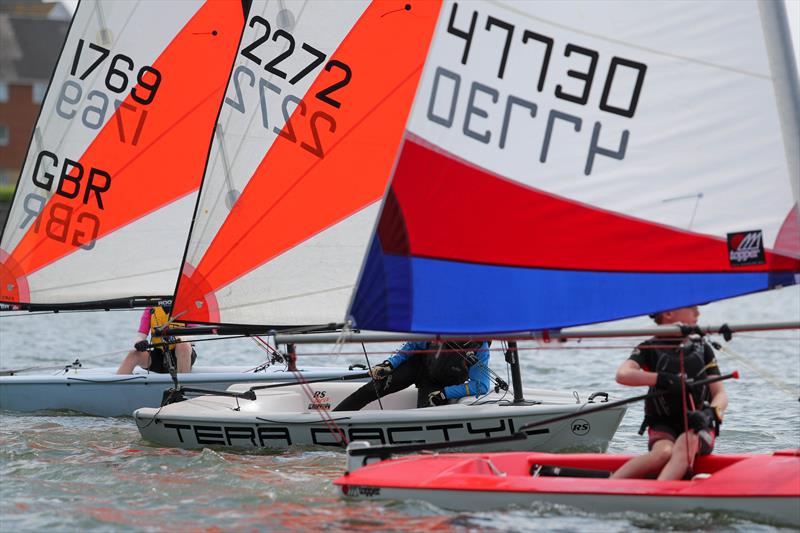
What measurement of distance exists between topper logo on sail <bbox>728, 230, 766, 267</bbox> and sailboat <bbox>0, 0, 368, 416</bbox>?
18.6 feet

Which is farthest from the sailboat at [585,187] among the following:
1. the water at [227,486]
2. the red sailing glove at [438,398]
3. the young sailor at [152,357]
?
the young sailor at [152,357]

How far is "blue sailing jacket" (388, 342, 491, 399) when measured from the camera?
895 centimetres

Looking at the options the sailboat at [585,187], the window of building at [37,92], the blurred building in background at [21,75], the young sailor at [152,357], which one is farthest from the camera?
the window of building at [37,92]

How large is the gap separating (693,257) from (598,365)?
10.4m

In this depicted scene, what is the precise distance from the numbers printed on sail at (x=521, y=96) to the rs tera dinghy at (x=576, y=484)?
167cm

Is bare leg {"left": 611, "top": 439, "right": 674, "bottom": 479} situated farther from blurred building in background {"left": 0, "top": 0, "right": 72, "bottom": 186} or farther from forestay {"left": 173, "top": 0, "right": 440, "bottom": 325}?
blurred building in background {"left": 0, "top": 0, "right": 72, "bottom": 186}

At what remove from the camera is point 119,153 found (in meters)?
11.4

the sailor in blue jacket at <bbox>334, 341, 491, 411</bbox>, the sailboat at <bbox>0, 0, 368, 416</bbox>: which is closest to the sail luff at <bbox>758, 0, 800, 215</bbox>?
the sailor in blue jacket at <bbox>334, 341, 491, 411</bbox>

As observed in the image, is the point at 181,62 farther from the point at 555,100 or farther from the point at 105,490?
the point at 555,100

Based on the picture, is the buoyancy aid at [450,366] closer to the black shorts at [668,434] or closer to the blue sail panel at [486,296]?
the blue sail panel at [486,296]

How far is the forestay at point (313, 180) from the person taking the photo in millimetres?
8945

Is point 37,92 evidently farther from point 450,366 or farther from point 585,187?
point 585,187

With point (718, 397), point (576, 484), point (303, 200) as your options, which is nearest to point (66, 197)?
point (303, 200)

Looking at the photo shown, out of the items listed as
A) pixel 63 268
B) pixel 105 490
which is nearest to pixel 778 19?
pixel 105 490
